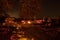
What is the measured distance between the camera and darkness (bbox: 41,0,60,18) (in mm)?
2338

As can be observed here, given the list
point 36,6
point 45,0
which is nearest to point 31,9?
point 36,6

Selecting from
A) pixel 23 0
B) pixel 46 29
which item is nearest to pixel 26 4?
pixel 23 0

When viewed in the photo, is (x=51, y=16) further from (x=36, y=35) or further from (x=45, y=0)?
(x=36, y=35)

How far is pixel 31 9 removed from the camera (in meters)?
2.26

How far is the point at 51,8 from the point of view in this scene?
235 centimetres

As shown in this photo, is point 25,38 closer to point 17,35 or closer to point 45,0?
point 17,35

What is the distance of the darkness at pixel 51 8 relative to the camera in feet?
7.67

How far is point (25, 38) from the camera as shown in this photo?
1.86m

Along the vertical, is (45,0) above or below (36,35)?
above

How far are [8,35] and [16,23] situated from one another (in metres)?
0.23

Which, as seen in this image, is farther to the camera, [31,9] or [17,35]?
[31,9]

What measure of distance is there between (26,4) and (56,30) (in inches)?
22.5

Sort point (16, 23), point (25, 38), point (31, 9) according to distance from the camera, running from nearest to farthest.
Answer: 1. point (25, 38)
2. point (16, 23)
3. point (31, 9)

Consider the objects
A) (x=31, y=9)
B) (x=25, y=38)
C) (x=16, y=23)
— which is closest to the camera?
(x=25, y=38)
